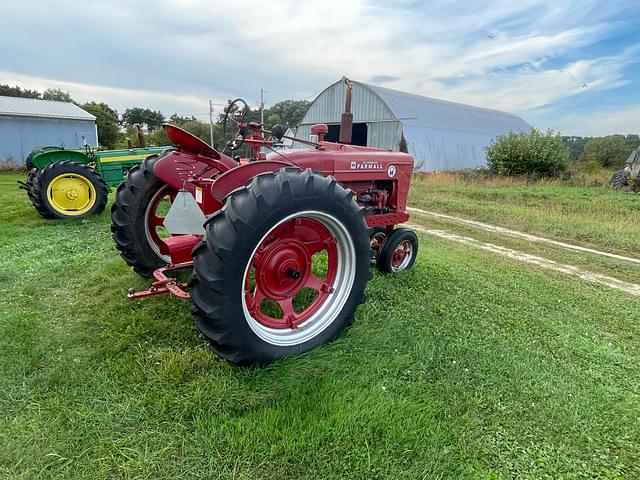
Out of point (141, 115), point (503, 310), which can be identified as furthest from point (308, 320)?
point (141, 115)

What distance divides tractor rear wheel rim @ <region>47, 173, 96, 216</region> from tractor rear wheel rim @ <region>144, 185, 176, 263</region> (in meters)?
4.29

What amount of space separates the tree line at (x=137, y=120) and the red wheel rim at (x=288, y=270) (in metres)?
15.5

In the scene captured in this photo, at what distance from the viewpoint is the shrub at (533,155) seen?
18.1 m

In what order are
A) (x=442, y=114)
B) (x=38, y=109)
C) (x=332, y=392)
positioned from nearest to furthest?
1. (x=332, y=392)
2. (x=38, y=109)
3. (x=442, y=114)

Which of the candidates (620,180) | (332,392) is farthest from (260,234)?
(620,180)

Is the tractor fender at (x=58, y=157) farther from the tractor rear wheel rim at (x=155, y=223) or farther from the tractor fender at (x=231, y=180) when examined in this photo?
the tractor fender at (x=231, y=180)

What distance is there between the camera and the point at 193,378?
224cm

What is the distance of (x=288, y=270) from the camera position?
2.64m

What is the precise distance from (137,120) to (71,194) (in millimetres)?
39233

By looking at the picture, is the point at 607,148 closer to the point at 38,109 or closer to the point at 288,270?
the point at 38,109

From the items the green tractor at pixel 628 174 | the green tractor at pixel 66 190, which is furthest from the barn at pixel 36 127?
the green tractor at pixel 628 174

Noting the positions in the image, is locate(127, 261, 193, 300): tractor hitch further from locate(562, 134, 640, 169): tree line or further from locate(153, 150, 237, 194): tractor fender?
locate(562, 134, 640, 169): tree line

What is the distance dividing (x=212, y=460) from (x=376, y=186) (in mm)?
3112

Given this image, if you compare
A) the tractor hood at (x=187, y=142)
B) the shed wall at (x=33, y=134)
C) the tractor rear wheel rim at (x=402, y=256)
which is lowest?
the tractor rear wheel rim at (x=402, y=256)
